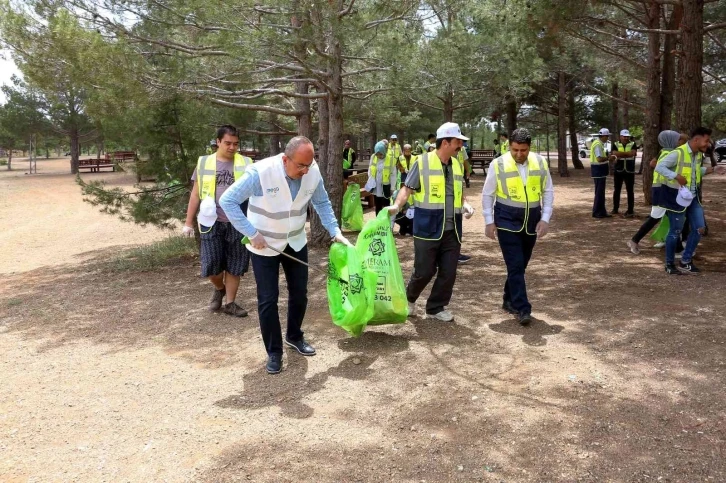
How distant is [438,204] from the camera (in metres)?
4.74

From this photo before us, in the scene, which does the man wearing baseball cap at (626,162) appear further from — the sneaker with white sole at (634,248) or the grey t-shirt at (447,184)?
the grey t-shirt at (447,184)

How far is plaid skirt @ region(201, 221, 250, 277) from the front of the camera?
208 inches

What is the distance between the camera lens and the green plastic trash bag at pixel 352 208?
9.93m

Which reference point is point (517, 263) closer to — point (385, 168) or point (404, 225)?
point (404, 225)

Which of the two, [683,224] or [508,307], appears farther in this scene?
[683,224]

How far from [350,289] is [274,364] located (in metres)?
0.73

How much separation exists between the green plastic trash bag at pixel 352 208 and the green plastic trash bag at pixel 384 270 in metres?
5.19

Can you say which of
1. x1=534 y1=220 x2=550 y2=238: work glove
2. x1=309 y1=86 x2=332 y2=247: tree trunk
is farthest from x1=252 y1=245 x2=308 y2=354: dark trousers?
x1=309 y1=86 x2=332 y2=247: tree trunk

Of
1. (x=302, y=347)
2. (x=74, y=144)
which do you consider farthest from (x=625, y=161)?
(x=74, y=144)

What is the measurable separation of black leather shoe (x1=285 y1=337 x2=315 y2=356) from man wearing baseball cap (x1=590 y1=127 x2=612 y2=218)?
7.85 meters

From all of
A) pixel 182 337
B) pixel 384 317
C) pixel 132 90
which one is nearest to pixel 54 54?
pixel 132 90

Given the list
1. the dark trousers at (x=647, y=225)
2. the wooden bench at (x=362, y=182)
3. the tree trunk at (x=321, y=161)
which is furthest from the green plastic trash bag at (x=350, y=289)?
the wooden bench at (x=362, y=182)

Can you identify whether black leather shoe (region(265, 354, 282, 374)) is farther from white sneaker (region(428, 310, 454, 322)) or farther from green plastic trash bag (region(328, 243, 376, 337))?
white sneaker (region(428, 310, 454, 322))

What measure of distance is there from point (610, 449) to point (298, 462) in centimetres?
149
